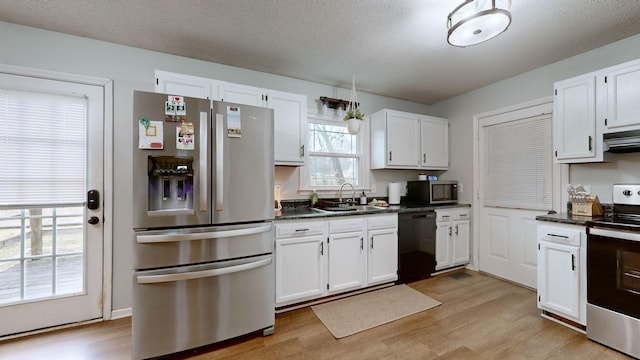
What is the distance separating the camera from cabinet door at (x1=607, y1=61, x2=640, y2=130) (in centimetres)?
212

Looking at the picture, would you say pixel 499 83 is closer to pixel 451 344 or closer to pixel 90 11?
pixel 451 344

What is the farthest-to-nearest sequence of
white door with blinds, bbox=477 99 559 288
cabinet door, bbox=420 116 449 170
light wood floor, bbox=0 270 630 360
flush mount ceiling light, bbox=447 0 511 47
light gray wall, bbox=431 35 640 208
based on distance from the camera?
cabinet door, bbox=420 116 449 170, white door with blinds, bbox=477 99 559 288, light gray wall, bbox=431 35 640 208, light wood floor, bbox=0 270 630 360, flush mount ceiling light, bbox=447 0 511 47

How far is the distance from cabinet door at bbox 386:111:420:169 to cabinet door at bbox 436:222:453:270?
941 mm

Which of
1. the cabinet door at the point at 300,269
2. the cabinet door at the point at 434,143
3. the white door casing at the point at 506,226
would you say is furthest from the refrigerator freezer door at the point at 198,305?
the white door casing at the point at 506,226

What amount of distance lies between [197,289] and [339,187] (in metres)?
2.17

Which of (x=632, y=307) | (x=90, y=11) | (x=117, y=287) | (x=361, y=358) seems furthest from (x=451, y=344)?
(x=90, y=11)

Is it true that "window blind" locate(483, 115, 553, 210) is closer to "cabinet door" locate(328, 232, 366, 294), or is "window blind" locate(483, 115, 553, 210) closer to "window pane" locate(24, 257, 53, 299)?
"cabinet door" locate(328, 232, 366, 294)

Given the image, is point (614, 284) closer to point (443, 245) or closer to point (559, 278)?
point (559, 278)

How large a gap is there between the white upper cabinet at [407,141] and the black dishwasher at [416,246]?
807 millimetres

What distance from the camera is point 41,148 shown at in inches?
87.1

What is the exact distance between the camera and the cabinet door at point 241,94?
8.24ft

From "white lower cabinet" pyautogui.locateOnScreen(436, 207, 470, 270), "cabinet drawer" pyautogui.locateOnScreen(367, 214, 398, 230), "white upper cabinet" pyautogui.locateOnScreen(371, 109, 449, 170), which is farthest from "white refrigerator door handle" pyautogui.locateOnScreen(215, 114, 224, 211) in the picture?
"white lower cabinet" pyautogui.locateOnScreen(436, 207, 470, 270)

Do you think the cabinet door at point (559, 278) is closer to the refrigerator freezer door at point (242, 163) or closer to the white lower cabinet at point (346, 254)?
the white lower cabinet at point (346, 254)

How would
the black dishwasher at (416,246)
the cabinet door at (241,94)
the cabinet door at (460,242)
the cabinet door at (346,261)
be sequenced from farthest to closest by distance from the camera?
the cabinet door at (460,242) < the black dishwasher at (416,246) < the cabinet door at (346,261) < the cabinet door at (241,94)
